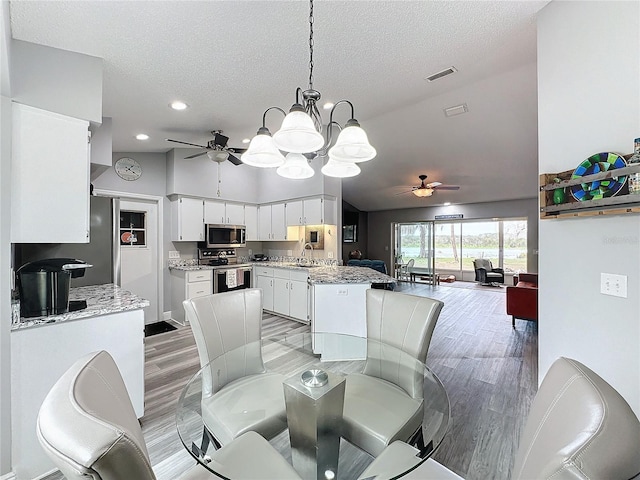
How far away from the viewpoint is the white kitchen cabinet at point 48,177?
1663 millimetres

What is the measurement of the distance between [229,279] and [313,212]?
191 cm

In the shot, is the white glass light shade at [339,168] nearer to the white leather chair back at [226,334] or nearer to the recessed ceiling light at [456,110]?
the white leather chair back at [226,334]

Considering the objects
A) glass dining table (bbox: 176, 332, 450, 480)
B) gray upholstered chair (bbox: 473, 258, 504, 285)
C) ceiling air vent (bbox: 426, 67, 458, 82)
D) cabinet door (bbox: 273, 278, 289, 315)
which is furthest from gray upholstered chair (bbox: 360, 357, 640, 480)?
gray upholstered chair (bbox: 473, 258, 504, 285)

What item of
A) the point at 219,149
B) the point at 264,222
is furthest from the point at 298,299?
the point at 219,149

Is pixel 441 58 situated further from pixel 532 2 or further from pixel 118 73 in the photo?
pixel 118 73

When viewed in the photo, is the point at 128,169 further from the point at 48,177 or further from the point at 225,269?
the point at 48,177

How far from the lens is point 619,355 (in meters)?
1.44

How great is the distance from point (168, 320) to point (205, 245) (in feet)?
4.58

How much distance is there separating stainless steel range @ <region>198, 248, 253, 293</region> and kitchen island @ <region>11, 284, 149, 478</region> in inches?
111

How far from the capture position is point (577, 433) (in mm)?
602

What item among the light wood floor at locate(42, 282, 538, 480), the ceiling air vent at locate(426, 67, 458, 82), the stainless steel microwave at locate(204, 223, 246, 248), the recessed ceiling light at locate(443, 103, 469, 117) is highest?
the recessed ceiling light at locate(443, 103, 469, 117)

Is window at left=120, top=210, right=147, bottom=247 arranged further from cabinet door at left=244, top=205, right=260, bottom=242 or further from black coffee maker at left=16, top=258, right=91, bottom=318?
black coffee maker at left=16, top=258, right=91, bottom=318

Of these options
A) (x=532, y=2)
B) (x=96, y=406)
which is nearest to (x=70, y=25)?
(x=96, y=406)

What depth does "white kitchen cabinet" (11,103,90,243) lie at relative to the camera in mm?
1663
